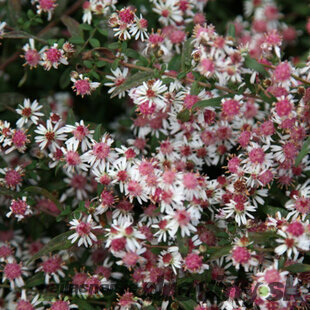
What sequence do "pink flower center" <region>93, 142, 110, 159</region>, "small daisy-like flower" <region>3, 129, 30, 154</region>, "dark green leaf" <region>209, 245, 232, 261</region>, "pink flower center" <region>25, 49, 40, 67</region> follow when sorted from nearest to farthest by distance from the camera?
"dark green leaf" <region>209, 245, 232, 261</region>
"pink flower center" <region>93, 142, 110, 159</region>
"small daisy-like flower" <region>3, 129, 30, 154</region>
"pink flower center" <region>25, 49, 40, 67</region>

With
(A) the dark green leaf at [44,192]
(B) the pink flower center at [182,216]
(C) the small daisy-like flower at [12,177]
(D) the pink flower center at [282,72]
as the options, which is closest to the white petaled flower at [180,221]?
(B) the pink flower center at [182,216]

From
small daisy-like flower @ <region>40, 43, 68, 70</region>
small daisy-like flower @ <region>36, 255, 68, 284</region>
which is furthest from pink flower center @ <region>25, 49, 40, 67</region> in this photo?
small daisy-like flower @ <region>36, 255, 68, 284</region>

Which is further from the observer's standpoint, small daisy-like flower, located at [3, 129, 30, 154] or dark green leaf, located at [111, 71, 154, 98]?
small daisy-like flower, located at [3, 129, 30, 154]

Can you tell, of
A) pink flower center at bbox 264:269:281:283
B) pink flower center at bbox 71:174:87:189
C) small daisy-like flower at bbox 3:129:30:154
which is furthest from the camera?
pink flower center at bbox 71:174:87:189

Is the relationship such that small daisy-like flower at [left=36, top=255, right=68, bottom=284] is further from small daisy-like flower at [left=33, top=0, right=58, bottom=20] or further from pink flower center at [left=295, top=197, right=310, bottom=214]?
small daisy-like flower at [left=33, top=0, right=58, bottom=20]

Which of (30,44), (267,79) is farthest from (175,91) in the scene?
(30,44)

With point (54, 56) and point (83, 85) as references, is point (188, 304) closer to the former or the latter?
point (83, 85)
